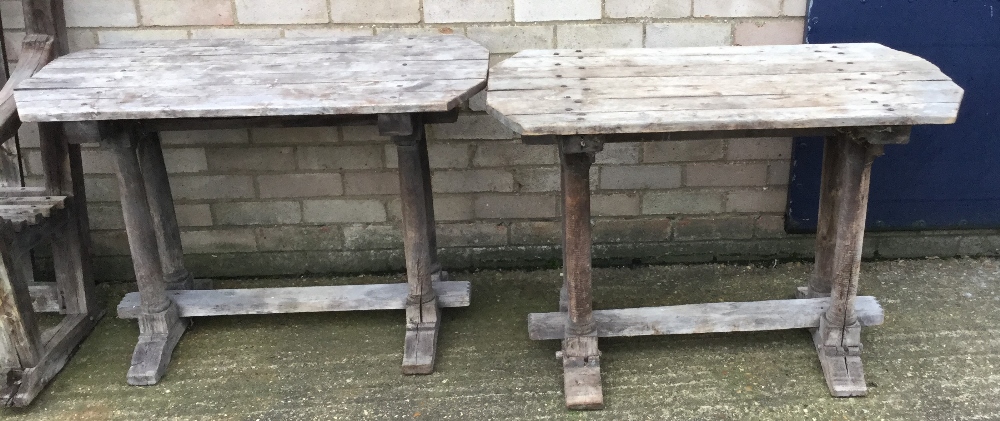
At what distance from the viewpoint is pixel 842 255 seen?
296cm

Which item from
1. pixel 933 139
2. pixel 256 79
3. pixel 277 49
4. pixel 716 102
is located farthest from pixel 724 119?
pixel 933 139

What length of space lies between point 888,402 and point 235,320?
2.91m

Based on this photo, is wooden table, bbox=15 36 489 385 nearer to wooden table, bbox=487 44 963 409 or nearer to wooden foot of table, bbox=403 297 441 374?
wooden foot of table, bbox=403 297 441 374

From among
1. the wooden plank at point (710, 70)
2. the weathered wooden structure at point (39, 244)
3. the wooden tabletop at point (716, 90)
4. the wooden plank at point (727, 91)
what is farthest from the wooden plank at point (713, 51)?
the weathered wooden structure at point (39, 244)

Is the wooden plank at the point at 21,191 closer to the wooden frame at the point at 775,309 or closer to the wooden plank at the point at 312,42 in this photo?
the wooden plank at the point at 312,42

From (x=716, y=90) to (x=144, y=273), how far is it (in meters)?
2.49

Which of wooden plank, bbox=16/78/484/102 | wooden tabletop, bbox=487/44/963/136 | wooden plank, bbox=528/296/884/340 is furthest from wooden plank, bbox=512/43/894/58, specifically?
wooden plank, bbox=528/296/884/340

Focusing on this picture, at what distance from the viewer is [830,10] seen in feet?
11.6

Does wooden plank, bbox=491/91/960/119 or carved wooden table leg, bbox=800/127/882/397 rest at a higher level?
wooden plank, bbox=491/91/960/119

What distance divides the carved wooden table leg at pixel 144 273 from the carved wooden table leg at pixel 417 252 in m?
1.06

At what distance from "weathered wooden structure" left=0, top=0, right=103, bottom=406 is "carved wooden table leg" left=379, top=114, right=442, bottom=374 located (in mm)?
1530

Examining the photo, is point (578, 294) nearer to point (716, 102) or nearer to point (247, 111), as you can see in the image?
point (716, 102)

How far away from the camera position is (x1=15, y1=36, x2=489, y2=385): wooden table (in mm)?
2584

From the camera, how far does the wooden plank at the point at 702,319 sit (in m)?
3.16
